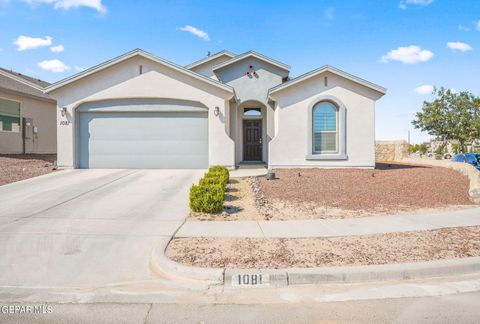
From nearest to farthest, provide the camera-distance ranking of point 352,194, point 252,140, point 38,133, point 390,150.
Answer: point 352,194
point 252,140
point 38,133
point 390,150

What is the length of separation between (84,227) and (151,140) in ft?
27.5

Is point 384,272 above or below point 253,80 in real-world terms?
below

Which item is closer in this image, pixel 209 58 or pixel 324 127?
pixel 324 127

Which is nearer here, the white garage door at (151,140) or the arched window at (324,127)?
the white garage door at (151,140)

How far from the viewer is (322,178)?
1217 centimetres

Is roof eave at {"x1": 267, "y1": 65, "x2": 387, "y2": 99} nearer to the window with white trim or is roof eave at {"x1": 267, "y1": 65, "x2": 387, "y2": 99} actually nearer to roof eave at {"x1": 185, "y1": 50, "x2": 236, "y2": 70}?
roof eave at {"x1": 185, "y1": 50, "x2": 236, "y2": 70}

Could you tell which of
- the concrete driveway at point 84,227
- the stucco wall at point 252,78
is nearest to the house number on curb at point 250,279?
the concrete driveway at point 84,227

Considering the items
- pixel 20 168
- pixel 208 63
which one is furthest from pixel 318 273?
pixel 208 63

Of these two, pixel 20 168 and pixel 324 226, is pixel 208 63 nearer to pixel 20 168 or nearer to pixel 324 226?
pixel 20 168

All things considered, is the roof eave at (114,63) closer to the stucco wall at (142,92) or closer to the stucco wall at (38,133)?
the stucco wall at (142,92)

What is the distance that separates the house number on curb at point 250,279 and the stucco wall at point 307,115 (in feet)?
34.7

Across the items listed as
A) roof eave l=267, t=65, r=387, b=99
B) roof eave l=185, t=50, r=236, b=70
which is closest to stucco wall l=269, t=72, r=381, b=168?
roof eave l=267, t=65, r=387, b=99

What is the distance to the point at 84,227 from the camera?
21.1 feet

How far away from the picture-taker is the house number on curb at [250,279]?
4148 mm
